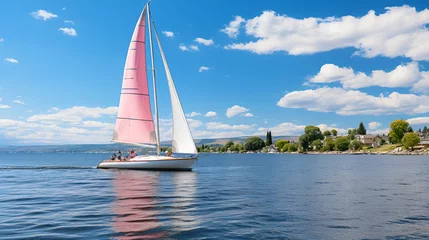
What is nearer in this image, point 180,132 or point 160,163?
point 160,163

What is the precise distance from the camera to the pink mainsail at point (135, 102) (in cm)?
5422

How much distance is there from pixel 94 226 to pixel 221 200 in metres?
10.5

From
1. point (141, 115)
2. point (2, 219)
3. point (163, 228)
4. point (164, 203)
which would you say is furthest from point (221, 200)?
point (141, 115)

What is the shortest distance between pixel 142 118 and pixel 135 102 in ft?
8.78

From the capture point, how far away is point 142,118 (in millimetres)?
54312

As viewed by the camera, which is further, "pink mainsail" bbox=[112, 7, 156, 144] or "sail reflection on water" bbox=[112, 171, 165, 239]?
"pink mainsail" bbox=[112, 7, 156, 144]

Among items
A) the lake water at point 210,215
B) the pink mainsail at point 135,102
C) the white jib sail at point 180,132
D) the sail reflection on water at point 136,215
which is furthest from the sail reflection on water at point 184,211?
the pink mainsail at point 135,102

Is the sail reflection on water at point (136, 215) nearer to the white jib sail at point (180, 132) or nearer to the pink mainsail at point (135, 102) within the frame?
the white jib sail at point (180, 132)

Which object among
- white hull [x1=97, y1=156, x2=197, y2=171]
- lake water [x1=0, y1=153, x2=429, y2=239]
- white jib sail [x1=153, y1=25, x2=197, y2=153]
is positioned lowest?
lake water [x1=0, y1=153, x2=429, y2=239]

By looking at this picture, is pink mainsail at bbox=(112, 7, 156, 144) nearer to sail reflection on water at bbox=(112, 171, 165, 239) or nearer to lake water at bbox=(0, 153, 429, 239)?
lake water at bbox=(0, 153, 429, 239)

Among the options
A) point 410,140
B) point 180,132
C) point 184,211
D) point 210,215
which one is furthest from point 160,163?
point 410,140

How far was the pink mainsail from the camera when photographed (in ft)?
178

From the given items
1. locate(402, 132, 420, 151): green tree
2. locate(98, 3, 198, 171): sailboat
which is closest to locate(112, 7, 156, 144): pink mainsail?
locate(98, 3, 198, 171): sailboat

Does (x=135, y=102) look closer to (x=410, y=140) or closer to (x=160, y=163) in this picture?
(x=160, y=163)
